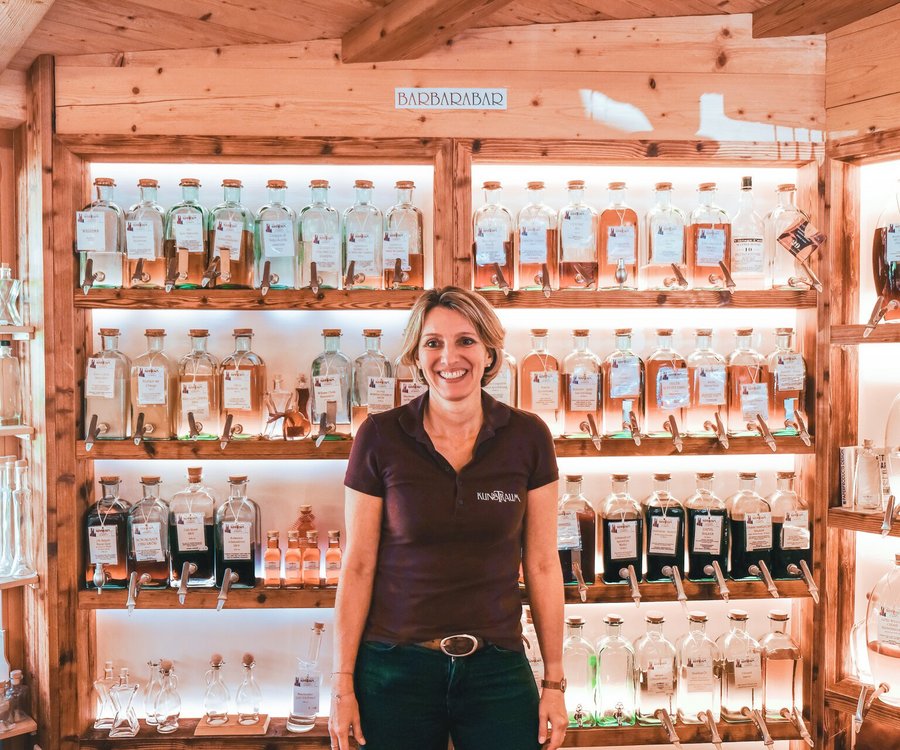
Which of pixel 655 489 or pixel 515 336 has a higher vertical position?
pixel 515 336

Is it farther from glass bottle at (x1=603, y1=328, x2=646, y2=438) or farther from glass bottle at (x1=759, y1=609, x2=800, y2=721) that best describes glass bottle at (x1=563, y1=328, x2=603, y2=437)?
glass bottle at (x1=759, y1=609, x2=800, y2=721)

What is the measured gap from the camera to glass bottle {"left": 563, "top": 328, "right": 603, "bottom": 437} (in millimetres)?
2367

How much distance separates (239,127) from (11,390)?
1063 mm

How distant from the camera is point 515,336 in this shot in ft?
8.36

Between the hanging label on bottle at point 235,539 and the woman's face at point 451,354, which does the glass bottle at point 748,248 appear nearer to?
the woman's face at point 451,354

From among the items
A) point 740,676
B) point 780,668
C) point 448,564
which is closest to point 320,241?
point 448,564

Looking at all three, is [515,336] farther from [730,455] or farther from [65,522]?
[65,522]

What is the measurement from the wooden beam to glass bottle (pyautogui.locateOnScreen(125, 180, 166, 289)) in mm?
733

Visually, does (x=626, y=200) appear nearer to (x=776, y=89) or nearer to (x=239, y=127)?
(x=776, y=89)

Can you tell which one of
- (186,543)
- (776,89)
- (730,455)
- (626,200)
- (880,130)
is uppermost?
(776,89)

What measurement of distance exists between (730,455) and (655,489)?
32 cm

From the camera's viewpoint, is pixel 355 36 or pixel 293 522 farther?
pixel 293 522

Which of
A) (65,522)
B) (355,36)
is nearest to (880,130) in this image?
(355,36)

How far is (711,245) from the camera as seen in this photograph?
240cm
